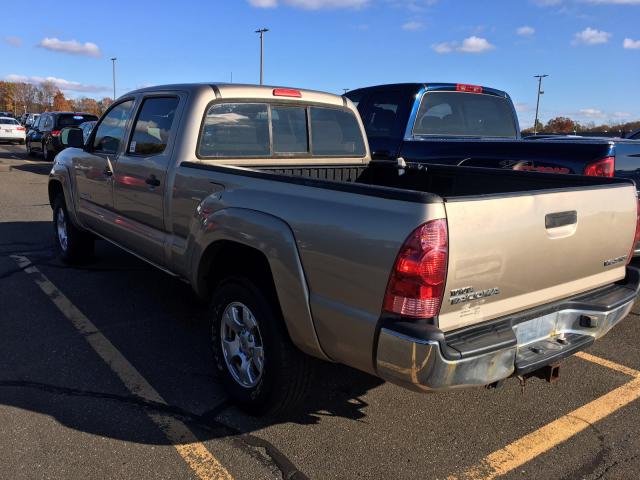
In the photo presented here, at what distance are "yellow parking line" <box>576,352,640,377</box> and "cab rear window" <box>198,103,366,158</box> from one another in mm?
2540

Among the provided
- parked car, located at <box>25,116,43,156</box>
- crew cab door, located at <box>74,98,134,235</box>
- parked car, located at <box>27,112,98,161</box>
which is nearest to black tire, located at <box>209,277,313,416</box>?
crew cab door, located at <box>74,98,134,235</box>

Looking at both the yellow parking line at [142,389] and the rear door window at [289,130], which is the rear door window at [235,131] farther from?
the yellow parking line at [142,389]

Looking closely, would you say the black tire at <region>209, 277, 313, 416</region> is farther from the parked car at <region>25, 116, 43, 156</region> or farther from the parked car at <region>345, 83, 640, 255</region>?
the parked car at <region>25, 116, 43, 156</region>

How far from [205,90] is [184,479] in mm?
2675

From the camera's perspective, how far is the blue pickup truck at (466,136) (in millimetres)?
5047

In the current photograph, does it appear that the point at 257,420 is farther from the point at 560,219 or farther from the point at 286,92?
the point at 286,92

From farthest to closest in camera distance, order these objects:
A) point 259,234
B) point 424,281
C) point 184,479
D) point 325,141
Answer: point 325,141
point 259,234
point 184,479
point 424,281

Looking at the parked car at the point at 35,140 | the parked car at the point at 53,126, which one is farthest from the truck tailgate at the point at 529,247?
the parked car at the point at 35,140

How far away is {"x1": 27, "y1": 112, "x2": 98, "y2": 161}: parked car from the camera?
1956 centimetres

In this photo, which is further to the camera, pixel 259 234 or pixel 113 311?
pixel 113 311

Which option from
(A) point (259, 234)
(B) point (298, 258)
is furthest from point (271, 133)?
(B) point (298, 258)

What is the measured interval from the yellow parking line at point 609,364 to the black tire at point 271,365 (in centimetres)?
236

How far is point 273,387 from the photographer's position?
3023 mm

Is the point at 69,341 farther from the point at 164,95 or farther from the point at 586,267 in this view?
the point at 586,267
